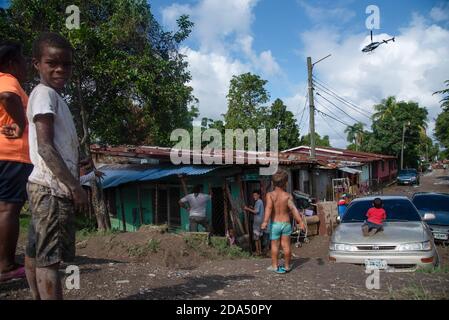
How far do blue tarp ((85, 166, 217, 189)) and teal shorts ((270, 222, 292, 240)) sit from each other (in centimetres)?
530

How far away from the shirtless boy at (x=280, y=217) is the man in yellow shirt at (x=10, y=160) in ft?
10.4

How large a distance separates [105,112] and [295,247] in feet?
25.0

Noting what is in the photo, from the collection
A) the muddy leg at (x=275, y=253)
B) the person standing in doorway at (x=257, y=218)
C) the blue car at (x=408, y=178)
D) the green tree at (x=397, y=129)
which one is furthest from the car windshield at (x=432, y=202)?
the green tree at (x=397, y=129)

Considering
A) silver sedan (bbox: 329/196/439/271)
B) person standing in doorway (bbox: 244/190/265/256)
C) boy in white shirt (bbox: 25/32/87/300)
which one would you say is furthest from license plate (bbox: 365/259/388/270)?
person standing in doorway (bbox: 244/190/265/256)

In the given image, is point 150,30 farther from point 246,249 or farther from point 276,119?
point 276,119

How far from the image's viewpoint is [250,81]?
3216 centimetres

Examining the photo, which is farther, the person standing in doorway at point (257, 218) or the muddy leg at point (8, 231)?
the person standing in doorway at point (257, 218)

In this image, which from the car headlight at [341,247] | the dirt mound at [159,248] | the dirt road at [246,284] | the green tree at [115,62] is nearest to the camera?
the dirt road at [246,284]

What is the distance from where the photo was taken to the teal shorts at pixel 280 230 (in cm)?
537

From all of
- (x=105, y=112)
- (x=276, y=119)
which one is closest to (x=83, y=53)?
(x=105, y=112)

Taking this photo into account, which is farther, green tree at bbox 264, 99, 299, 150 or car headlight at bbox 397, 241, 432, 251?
green tree at bbox 264, 99, 299, 150

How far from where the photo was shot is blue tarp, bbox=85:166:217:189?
11.0 metres

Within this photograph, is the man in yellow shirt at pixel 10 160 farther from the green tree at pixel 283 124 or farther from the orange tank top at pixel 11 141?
the green tree at pixel 283 124

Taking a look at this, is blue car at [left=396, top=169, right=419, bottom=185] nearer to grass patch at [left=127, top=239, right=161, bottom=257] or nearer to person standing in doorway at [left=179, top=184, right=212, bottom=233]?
person standing in doorway at [left=179, top=184, right=212, bottom=233]
